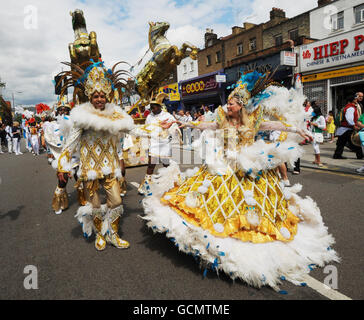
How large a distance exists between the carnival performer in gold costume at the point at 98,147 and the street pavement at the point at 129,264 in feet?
1.19

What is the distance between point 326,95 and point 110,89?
14.9 metres

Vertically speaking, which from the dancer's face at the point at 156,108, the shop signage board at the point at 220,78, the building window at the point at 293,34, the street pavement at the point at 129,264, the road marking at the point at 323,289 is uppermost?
Result: the building window at the point at 293,34

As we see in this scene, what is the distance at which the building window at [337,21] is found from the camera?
633 inches

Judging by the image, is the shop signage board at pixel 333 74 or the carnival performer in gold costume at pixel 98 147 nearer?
the carnival performer in gold costume at pixel 98 147

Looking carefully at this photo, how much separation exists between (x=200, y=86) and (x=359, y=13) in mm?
12835

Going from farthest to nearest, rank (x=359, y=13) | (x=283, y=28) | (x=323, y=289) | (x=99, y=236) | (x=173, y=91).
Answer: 1. (x=173, y=91)
2. (x=283, y=28)
3. (x=359, y=13)
4. (x=99, y=236)
5. (x=323, y=289)

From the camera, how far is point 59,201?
16.1 feet

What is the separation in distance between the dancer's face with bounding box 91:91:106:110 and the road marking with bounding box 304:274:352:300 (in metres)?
2.90

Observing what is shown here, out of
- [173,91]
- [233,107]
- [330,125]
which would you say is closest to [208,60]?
[173,91]

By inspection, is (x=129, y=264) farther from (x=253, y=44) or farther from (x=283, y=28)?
(x=253, y=44)

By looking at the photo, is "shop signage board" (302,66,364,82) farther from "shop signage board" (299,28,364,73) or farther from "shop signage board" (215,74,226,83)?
"shop signage board" (215,74,226,83)

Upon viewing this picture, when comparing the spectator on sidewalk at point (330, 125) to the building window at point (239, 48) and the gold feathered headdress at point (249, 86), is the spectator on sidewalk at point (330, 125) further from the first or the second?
the building window at point (239, 48)

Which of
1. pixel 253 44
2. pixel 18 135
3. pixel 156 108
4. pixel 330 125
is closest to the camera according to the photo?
pixel 156 108

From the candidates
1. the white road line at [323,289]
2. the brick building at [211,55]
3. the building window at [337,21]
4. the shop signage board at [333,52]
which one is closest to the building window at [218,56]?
the brick building at [211,55]
